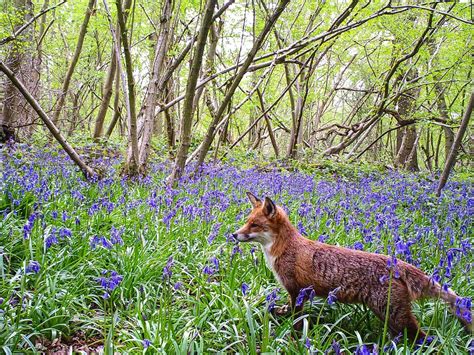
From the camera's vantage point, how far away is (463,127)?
277 inches

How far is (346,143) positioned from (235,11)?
6458mm

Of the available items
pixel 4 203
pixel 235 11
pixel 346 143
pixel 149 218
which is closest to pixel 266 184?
pixel 149 218

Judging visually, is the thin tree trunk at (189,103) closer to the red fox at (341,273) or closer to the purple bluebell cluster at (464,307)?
the red fox at (341,273)

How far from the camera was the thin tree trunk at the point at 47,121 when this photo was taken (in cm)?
A: 505

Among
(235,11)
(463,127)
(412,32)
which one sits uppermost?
(235,11)

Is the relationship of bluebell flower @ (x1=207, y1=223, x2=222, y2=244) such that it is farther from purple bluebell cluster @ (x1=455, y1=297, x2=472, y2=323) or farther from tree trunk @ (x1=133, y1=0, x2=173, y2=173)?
tree trunk @ (x1=133, y1=0, x2=173, y2=173)

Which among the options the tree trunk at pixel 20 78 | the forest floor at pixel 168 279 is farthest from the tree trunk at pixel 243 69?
the tree trunk at pixel 20 78

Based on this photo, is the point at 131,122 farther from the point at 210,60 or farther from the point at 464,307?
the point at 464,307

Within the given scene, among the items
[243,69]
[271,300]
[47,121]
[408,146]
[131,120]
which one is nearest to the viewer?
[271,300]

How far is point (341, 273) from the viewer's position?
2.81 meters

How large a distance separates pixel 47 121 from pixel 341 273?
490 centimetres

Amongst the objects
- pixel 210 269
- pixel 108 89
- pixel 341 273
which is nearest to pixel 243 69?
pixel 210 269

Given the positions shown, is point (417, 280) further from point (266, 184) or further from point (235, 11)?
point (235, 11)

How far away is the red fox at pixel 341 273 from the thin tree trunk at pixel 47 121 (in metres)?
3.94
